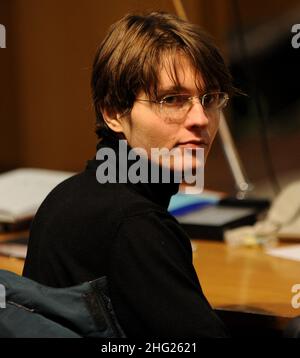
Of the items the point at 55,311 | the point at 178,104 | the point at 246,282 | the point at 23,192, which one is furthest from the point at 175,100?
the point at 23,192

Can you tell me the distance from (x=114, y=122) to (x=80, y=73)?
2296mm

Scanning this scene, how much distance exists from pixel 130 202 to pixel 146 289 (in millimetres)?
134

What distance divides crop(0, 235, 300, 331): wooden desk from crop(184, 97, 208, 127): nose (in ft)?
1.36

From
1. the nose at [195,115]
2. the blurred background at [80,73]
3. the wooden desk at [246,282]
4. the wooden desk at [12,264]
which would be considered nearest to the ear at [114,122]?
the nose at [195,115]

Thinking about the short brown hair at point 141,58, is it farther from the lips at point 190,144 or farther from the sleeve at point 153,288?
the sleeve at point 153,288

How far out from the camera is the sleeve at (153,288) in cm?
114

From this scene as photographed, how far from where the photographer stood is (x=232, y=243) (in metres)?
2.04

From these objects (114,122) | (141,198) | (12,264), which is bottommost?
(12,264)

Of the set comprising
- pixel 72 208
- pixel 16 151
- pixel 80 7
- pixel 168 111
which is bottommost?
pixel 16 151

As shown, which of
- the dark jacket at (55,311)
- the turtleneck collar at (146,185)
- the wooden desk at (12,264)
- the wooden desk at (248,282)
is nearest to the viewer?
the dark jacket at (55,311)

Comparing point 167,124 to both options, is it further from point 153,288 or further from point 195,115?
point 153,288

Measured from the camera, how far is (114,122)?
134cm
